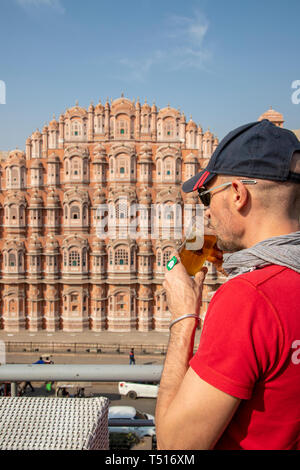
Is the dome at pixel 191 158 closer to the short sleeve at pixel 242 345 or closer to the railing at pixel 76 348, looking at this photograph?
the railing at pixel 76 348

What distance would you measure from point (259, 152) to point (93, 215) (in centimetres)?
2043

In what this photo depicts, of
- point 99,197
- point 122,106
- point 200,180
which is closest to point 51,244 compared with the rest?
point 99,197

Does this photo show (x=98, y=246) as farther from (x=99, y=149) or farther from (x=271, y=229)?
(x=271, y=229)

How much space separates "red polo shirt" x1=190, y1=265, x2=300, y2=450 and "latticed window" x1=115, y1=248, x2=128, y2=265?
65.7 feet

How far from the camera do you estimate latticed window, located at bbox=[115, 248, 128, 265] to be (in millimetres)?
21077

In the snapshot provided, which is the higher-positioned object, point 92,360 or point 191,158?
point 191,158

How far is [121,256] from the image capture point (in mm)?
21125

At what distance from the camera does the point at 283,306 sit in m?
1.01

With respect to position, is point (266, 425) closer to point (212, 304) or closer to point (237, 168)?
point (212, 304)

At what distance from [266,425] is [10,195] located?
22.2 metres

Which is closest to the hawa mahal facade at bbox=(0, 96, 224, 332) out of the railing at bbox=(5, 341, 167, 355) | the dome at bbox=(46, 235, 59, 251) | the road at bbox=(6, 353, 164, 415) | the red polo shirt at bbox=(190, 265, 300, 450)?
the dome at bbox=(46, 235, 59, 251)

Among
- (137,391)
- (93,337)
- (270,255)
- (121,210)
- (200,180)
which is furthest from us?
(121,210)

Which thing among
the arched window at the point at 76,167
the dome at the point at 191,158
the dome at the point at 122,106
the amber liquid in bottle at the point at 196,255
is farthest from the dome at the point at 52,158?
the amber liquid in bottle at the point at 196,255
